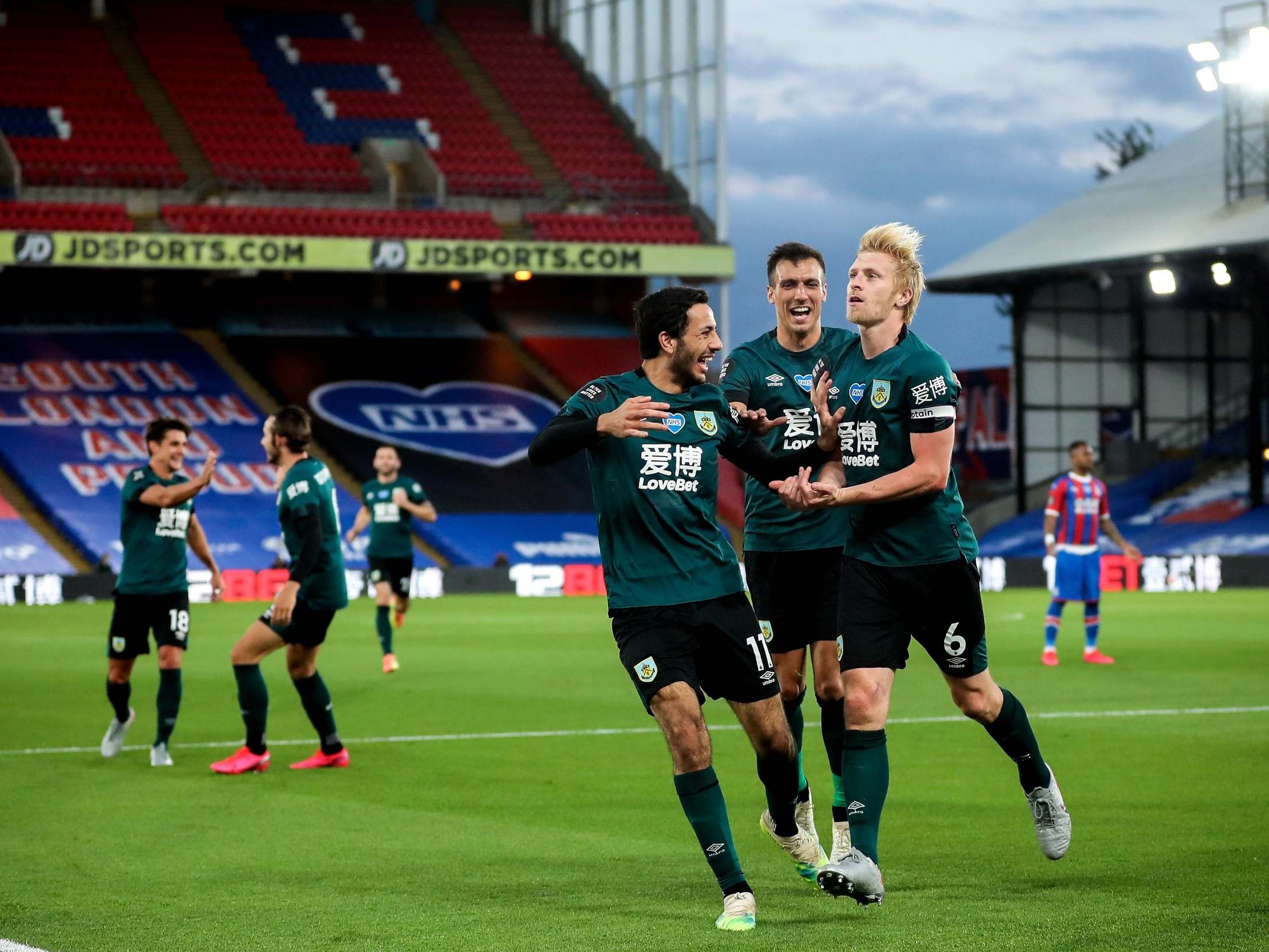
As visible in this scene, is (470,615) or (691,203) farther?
(691,203)

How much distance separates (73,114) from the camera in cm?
3938

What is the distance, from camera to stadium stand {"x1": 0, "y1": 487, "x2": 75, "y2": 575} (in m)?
33.2

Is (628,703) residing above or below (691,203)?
below

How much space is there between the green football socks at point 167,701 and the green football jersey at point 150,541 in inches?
21.3

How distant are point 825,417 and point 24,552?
2912 centimetres

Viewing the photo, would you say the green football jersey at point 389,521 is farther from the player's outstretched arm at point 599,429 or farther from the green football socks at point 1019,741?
the player's outstretched arm at point 599,429

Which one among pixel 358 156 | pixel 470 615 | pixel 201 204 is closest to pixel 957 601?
pixel 470 615

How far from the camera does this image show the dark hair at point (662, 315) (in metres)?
6.81

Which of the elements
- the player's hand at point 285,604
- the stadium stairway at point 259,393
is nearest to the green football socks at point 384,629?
the player's hand at point 285,604

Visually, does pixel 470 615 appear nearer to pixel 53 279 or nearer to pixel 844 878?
pixel 53 279

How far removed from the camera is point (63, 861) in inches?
316

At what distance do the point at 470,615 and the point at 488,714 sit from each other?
44.5ft

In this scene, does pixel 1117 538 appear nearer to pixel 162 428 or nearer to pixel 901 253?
pixel 162 428

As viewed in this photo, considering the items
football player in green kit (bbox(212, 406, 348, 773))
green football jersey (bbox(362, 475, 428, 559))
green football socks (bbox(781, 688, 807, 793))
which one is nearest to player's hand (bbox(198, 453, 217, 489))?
football player in green kit (bbox(212, 406, 348, 773))
